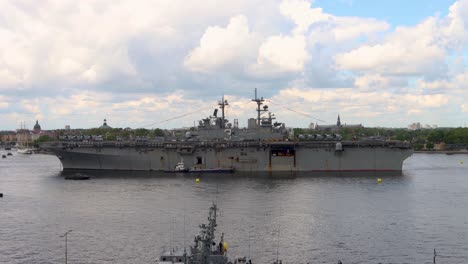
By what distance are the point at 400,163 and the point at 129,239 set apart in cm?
4884

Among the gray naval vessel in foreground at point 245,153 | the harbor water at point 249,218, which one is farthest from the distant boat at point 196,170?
the harbor water at point 249,218

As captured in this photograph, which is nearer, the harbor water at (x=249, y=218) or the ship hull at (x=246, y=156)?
the harbor water at (x=249, y=218)

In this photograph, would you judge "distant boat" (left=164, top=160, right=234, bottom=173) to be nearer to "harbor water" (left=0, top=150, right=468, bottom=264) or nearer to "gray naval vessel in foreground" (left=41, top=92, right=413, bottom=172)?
"gray naval vessel in foreground" (left=41, top=92, right=413, bottom=172)

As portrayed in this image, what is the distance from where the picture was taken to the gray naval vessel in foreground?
71.8 m

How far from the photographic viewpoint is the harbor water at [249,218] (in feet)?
101

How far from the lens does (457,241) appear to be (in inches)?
1320

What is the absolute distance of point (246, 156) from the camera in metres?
73.3

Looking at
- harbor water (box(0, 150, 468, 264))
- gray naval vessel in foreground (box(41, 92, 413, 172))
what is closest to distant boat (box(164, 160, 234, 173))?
gray naval vessel in foreground (box(41, 92, 413, 172))

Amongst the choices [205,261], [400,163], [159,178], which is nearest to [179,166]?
[159,178]

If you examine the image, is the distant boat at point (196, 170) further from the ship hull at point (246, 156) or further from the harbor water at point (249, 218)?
the harbor water at point (249, 218)

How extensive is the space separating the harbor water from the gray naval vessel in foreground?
26.3ft

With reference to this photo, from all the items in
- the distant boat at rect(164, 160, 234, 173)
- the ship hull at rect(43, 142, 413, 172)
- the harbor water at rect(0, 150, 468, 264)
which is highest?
the ship hull at rect(43, 142, 413, 172)

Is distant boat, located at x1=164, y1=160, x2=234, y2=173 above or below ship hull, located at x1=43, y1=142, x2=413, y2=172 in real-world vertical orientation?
below

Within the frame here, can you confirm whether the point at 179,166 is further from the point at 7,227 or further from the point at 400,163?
the point at 7,227
